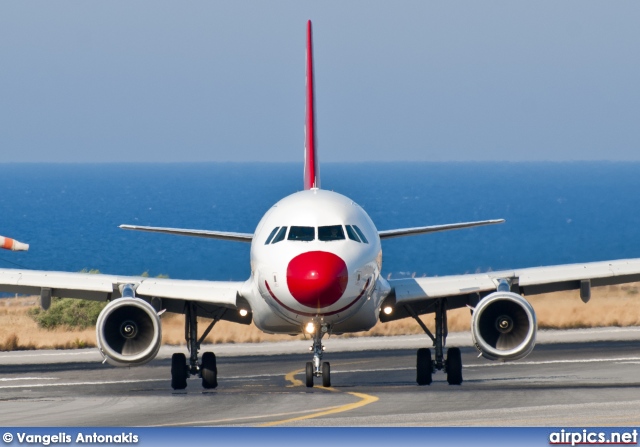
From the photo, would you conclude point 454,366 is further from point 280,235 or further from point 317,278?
point 317,278

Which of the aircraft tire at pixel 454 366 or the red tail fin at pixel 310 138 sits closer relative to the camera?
the aircraft tire at pixel 454 366

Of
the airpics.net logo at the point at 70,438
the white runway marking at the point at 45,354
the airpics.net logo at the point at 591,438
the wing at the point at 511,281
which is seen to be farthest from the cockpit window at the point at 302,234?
the white runway marking at the point at 45,354

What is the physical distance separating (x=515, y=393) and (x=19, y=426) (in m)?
9.92

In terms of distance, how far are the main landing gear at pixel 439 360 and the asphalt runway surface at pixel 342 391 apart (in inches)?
15.2

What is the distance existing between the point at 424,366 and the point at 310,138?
8447 millimetres

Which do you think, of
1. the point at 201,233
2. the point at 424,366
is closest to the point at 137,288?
the point at 201,233

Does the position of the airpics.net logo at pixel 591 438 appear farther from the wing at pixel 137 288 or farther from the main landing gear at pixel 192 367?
the main landing gear at pixel 192 367

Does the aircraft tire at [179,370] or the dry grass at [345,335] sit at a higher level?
the dry grass at [345,335]

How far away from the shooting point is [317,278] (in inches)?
1003

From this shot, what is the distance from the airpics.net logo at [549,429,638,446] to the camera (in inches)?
718

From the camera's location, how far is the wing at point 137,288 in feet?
98.0

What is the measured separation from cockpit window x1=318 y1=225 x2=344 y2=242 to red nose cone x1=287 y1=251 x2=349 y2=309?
0.86m

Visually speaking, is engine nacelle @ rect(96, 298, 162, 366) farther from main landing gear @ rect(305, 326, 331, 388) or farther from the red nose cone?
the red nose cone

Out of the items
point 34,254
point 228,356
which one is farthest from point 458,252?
point 228,356
